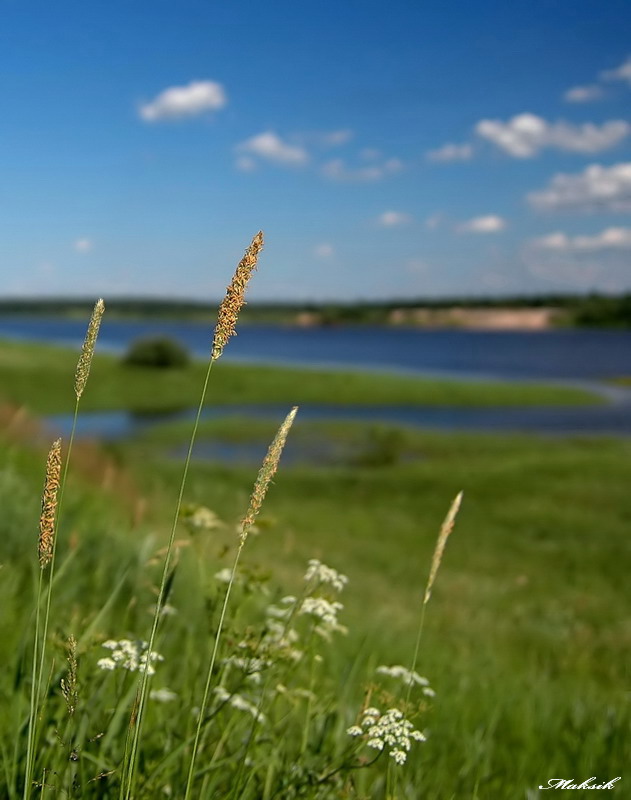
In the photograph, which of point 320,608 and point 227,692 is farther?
point 227,692

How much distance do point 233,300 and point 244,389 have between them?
176 ft

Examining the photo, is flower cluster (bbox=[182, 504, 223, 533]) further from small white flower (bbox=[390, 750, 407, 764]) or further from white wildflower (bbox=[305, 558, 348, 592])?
small white flower (bbox=[390, 750, 407, 764])

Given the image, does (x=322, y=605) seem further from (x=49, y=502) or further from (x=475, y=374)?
(x=475, y=374)

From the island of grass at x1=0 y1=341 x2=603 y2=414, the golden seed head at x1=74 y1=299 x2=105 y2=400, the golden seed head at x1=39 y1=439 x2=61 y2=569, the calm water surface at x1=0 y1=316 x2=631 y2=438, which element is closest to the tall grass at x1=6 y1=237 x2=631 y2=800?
the golden seed head at x1=39 y1=439 x2=61 y2=569

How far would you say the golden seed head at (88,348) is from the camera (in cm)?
155

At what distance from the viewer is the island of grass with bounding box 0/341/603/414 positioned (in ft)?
164

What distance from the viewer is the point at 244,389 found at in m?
55.1

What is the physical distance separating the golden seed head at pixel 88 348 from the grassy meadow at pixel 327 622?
0.45 meters

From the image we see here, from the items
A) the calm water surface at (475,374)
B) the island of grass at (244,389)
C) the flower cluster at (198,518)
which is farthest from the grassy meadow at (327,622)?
the island of grass at (244,389)

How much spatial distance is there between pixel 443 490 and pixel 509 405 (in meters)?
29.9

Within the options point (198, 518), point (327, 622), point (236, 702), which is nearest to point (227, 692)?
point (236, 702)

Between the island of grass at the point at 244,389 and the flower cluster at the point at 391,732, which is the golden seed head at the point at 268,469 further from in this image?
the island of grass at the point at 244,389

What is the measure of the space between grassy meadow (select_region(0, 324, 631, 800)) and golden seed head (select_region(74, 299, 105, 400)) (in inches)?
17.6

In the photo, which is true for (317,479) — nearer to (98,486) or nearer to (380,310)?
(98,486)
